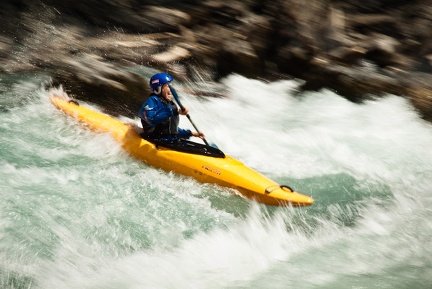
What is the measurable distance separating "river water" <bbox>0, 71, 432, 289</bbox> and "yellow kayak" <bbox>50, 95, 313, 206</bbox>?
113mm

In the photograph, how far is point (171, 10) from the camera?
9.95 meters

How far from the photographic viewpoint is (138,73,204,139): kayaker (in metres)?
5.58

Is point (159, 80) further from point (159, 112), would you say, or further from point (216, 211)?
point (216, 211)

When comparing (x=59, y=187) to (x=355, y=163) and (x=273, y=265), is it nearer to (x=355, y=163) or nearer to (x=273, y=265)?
(x=273, y=265)

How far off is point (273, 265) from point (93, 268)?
159 cm

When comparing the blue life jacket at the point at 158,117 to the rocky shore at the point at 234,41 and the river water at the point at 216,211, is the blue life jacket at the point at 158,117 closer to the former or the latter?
the river water at the point at 216,211

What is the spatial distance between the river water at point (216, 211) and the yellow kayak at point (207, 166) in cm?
11

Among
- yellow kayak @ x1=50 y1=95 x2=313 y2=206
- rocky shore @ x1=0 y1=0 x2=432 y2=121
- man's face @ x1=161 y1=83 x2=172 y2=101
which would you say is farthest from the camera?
rocky shore @ x1=0 y1=0 x2=432 y2=121

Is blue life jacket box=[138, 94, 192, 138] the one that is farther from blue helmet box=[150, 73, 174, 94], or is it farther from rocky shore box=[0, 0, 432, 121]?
rocky shore box=[0, 0, 432, 121]

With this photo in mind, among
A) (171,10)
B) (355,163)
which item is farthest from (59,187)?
(171,10)

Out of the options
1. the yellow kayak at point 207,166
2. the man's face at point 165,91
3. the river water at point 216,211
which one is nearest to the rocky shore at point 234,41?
the river water at point 216,211

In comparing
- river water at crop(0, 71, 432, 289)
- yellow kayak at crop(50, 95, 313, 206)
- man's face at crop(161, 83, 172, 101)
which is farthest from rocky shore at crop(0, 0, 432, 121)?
man's face at crop(161, 83, 172, 101)

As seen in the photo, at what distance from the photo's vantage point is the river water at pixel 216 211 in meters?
4.17

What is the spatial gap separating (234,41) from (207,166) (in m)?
4.55
